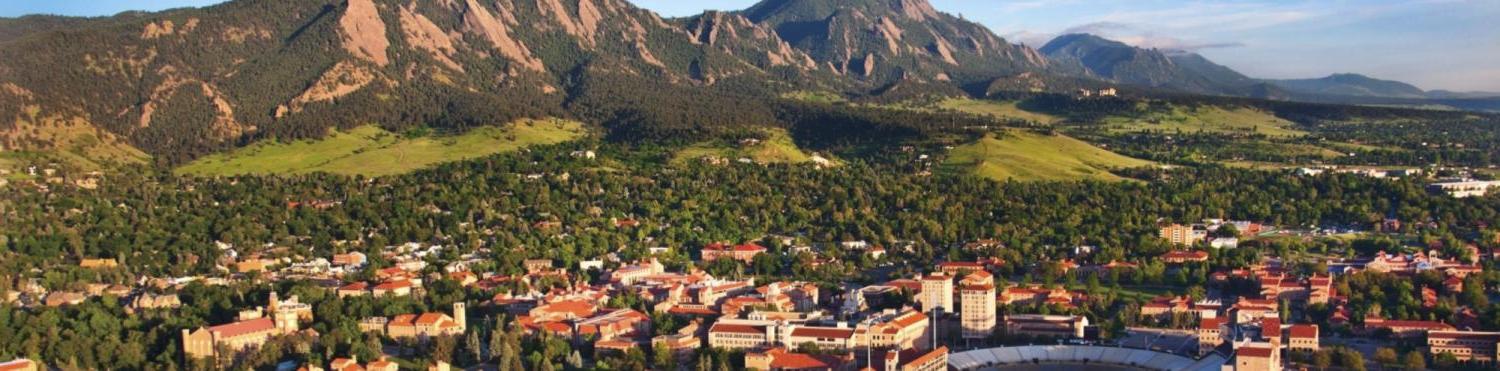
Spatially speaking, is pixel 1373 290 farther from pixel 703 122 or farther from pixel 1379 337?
pixel 703 122

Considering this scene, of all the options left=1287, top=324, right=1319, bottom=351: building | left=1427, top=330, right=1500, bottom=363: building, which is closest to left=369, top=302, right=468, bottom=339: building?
left=1287, top=324, right=1319, bottom=351: building

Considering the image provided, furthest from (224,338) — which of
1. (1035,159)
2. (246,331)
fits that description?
(1035,159)

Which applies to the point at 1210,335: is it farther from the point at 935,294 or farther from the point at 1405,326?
the point at 935,294

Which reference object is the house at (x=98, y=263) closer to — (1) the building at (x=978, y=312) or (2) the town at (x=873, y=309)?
(2) the town at (x=873, y=309)

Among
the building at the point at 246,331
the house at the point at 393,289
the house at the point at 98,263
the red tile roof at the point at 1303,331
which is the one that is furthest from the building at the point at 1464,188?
the house at the point at 98,263

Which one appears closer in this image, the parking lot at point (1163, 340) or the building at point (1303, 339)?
the building at point (1303, 339)

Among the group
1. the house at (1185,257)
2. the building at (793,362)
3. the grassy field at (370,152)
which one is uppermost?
the grassy field at (370,152)

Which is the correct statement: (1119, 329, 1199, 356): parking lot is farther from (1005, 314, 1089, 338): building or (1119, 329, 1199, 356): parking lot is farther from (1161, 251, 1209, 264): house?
(1161, 251, 1209, 264): house
